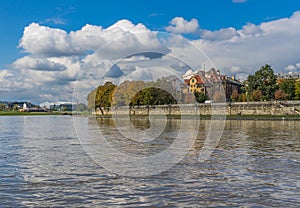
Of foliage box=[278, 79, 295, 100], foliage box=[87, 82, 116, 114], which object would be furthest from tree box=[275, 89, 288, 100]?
foliage box=[87, 82, 116, 114]

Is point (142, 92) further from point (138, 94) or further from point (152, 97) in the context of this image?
point (152, 97)

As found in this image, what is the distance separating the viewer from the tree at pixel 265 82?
264 ft

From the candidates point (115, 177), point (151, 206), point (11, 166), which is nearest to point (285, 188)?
point (151, 206)

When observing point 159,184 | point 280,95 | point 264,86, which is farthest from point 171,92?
point 159,184

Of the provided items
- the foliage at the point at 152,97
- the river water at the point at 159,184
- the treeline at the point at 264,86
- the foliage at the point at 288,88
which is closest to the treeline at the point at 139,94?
the foliage at the point at 152,97

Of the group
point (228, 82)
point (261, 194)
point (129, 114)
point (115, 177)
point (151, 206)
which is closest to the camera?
point (151, 206)

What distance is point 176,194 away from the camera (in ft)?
23.7

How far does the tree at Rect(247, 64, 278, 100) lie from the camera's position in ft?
264

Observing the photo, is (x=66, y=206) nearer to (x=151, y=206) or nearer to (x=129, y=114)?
(x=151, y=206)

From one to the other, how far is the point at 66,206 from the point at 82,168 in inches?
161

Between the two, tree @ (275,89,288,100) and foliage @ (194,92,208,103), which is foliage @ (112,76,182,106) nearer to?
foliage @ (194,92,208,103)

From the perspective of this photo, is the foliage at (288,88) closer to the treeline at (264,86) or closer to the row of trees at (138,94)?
the treeline at (264,86)

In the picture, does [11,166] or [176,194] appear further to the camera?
[11,166]

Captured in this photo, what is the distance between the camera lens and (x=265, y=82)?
81438mm
